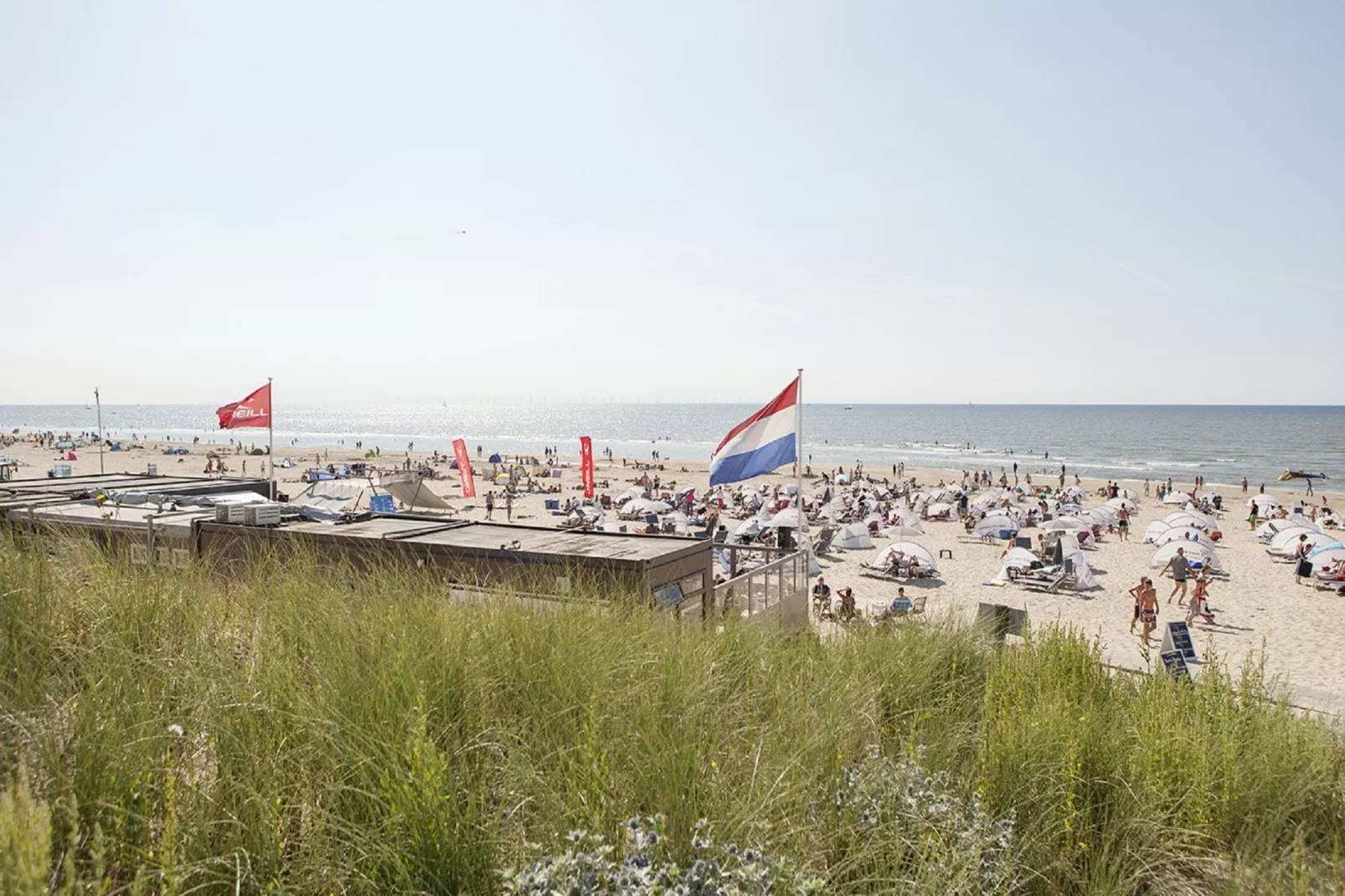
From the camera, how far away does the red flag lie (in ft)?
61.5

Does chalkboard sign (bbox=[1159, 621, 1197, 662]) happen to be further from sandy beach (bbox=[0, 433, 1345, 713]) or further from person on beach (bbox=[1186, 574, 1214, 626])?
person on beach (bbox=[1186, 574, 1214, 626])

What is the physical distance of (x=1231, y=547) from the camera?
27.2 m

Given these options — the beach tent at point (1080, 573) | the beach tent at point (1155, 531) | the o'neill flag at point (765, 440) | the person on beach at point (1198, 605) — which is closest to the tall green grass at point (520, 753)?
the o'neill flag at point (765, 440)

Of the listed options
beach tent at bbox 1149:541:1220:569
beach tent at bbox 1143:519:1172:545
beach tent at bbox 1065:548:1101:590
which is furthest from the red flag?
beach tent at bbox 1143:519:1172:545

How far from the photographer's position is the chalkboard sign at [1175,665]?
5256mm

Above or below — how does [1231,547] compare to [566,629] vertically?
below

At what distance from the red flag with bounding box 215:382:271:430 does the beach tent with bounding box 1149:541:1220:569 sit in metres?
24.9

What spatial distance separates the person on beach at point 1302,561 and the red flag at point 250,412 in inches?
1103

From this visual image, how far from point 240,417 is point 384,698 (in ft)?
62.0

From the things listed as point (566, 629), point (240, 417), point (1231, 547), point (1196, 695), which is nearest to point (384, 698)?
point (566, 629)

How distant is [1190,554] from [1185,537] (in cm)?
314

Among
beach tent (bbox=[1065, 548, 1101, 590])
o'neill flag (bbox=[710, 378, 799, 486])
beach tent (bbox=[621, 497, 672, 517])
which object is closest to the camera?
→ o'neill flag (bbox=[710, 378, 799, 486])

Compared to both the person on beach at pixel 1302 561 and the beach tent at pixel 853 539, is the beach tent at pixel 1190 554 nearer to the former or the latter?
the person on beach at pixel 1302 561

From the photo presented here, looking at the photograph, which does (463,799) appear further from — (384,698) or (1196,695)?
(1196,695)
